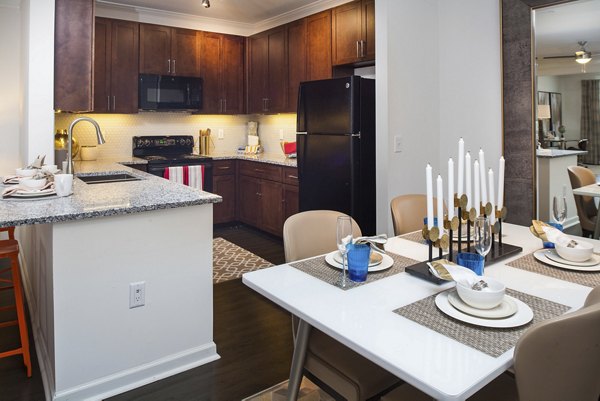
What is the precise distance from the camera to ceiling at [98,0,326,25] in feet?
15.5

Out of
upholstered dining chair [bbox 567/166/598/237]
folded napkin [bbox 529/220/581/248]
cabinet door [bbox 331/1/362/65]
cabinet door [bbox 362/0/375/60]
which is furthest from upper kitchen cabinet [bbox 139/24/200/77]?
folded napkin [bbox 529/220/581/248]

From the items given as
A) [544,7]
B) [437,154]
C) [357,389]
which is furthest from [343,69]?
[357,389]

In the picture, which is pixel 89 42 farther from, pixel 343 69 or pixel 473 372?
pixel 473 372

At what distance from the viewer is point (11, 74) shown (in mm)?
4367

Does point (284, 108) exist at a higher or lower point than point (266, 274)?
higher

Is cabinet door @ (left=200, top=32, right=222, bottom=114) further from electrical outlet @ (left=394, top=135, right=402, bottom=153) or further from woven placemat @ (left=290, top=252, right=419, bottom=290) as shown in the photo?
woven placemat @ (left=290, top=252, right=419, bottom=290)

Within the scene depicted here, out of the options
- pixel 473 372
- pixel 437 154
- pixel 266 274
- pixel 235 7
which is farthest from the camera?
pixel 235 7

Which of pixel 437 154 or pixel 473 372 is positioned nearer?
pixel 473 372

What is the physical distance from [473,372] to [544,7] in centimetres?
303

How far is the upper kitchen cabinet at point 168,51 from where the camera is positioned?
498 centimetres

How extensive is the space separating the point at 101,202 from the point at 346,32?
299 centimetres

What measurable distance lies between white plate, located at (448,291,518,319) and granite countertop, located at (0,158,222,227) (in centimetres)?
140

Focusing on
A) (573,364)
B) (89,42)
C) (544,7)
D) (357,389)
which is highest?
(544,7)

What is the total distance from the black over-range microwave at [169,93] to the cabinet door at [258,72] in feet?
2.21
